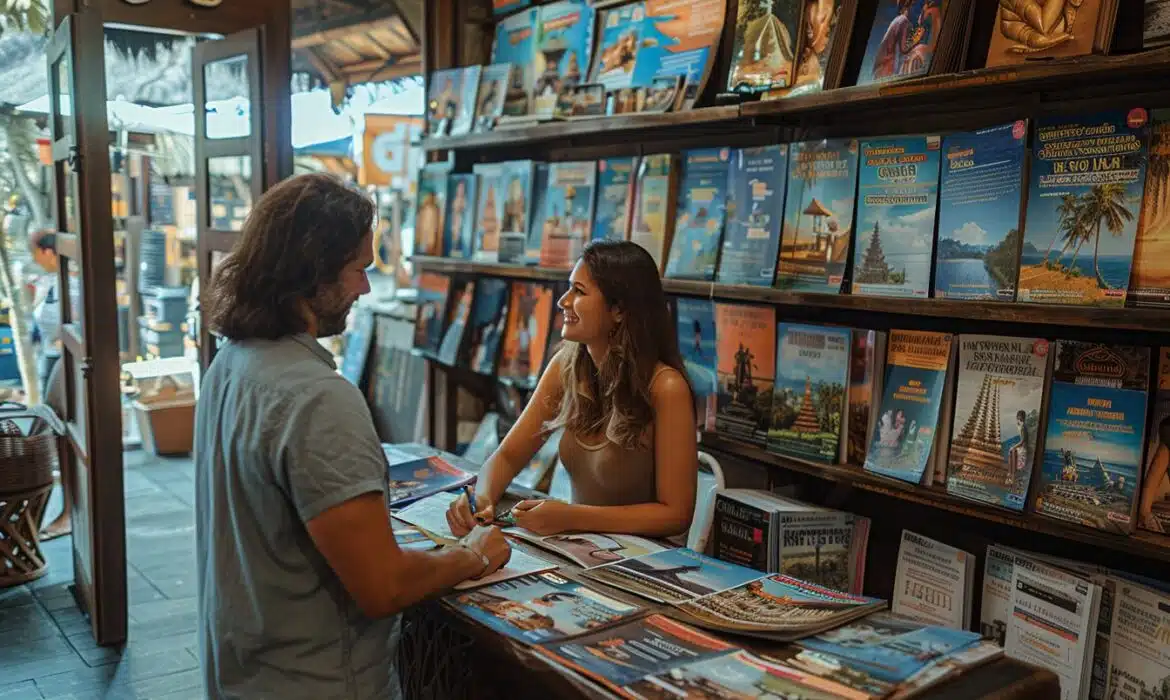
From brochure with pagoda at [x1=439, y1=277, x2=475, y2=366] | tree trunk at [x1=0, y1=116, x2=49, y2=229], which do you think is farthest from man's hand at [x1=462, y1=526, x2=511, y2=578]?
tree trunk at [x1=0, y1=116, x2=49, y2=229]

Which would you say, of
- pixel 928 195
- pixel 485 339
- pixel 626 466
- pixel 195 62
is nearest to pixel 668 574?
pixel 626 466

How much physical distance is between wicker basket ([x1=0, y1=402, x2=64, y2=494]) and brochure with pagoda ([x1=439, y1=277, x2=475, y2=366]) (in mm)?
1629

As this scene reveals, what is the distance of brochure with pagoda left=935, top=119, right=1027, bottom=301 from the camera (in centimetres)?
224

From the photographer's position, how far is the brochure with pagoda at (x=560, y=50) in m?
3.58

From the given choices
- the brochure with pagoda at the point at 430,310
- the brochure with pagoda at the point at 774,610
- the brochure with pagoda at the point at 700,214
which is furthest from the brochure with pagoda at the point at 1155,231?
the brochure with pagoda at the point at 430,310

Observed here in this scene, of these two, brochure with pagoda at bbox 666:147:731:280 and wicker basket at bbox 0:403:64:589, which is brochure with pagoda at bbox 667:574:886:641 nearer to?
brochure with pagoda at bbox 666:147:731:280

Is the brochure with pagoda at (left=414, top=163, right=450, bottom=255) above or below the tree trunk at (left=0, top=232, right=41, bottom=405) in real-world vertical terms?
above

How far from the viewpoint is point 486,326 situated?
4000 mm

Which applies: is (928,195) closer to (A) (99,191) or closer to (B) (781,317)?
(B) (781,317)

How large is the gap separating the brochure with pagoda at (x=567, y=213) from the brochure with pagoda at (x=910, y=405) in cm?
127

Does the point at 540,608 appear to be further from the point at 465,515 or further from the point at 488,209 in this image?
the point at 488,209

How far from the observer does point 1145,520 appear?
Result: 2.03 metres

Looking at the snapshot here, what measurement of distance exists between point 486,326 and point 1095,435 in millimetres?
2441

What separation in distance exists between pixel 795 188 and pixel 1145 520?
1.24 m
